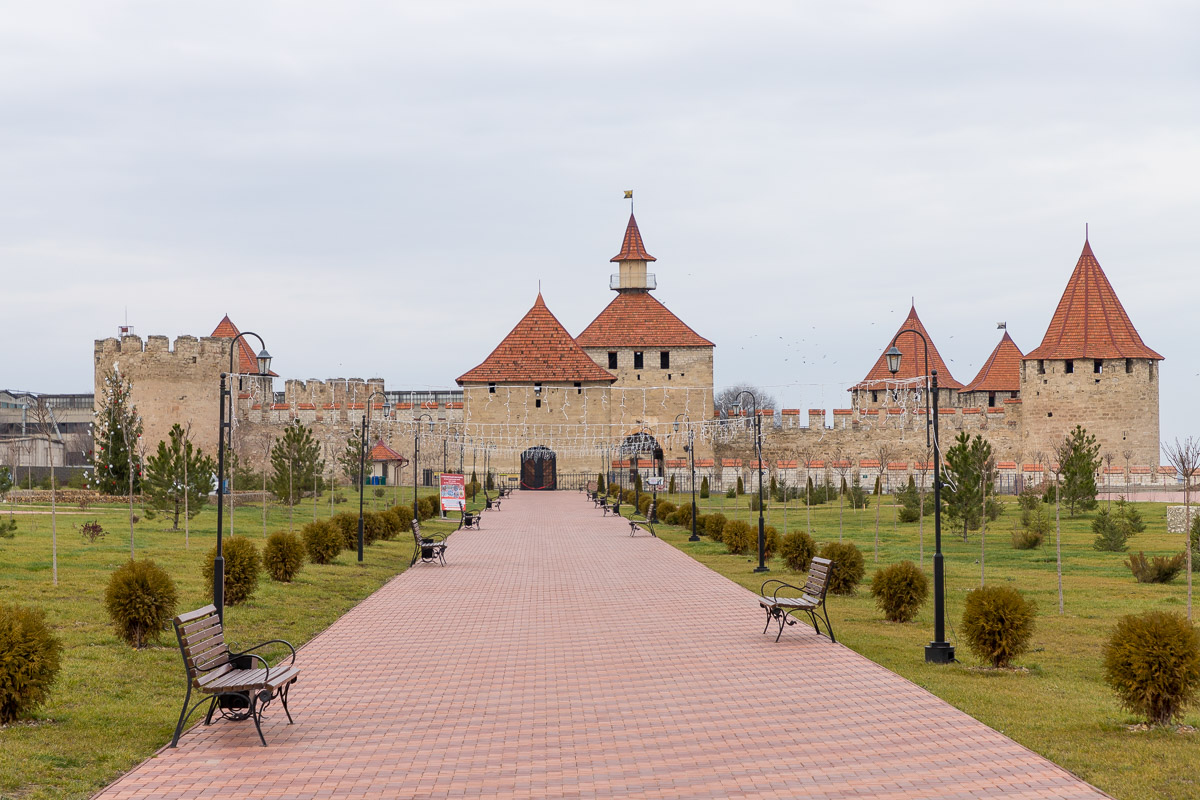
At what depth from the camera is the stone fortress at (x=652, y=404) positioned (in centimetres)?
4881

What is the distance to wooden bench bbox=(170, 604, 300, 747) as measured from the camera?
705 cm

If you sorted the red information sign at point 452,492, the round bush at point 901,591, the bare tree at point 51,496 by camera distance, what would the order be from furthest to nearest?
1. the red information sign at point 452,492
2. the bare tree at point 51,496
3. the round bush at point 901,591

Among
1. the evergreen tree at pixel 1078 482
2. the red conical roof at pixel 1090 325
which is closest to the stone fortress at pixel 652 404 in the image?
the red conical roof at pixel 1090 325

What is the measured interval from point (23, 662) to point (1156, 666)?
7.11 meters

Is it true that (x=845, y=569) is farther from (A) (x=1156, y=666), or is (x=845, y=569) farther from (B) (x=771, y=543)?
(A) (x=1156, y=666)

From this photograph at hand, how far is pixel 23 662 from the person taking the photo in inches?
284

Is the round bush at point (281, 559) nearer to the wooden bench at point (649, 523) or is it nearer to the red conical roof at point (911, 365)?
the wooden bench at point (649, 523)

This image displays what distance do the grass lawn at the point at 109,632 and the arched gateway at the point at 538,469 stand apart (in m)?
29.3

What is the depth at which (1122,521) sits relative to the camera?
24.5m

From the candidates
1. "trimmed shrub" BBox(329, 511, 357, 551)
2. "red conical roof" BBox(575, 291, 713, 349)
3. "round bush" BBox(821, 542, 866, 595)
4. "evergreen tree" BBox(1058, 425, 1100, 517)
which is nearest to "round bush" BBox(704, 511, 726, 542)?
"trimmed shrub" BBox(329, 511, 357, 551)

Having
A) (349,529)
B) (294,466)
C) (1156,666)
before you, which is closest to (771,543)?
(349,529)

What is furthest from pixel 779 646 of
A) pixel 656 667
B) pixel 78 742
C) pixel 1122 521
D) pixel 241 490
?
pixel 241 490

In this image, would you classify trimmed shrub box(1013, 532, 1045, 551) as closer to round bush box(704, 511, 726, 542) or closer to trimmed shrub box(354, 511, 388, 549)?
round bush box(704, 511, 726, 542)

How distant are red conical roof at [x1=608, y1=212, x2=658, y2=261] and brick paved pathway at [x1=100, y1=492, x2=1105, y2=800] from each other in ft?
171
